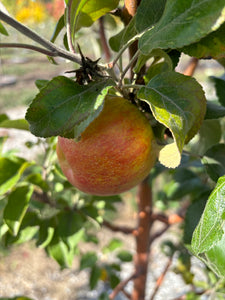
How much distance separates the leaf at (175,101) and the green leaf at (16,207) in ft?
1.18

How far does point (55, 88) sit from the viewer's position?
44 cm

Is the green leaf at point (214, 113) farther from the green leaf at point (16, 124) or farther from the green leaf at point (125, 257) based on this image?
the green leaf at point (125, 257)

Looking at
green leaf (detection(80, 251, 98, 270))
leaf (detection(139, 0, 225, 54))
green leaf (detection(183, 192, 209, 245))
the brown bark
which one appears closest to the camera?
leaf (detection(139, 0, 225, 54))

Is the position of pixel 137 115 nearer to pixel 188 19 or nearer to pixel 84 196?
pixel 188 19

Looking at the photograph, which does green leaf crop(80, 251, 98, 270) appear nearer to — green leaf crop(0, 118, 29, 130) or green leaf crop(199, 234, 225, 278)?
green leaf crop(0, 118, 29, 130)

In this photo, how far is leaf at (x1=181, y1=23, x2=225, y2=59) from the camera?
391 mm

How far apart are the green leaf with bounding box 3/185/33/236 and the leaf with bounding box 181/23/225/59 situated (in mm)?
461

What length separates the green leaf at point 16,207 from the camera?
26.9 inches

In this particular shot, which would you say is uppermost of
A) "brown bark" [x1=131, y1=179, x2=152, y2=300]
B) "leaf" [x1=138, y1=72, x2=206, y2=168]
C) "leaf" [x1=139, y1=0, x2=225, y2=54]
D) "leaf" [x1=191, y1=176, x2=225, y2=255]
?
"leaf" [x1=139, y1=0, x2=225, y2=54]

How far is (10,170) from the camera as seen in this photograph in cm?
74

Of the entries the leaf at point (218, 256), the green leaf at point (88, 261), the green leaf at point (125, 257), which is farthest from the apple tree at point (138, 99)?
the green leaf at point (125, 257)

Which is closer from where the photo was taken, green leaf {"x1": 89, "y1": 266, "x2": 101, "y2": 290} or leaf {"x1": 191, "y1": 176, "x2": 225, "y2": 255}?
leaf {"x1": 191, "y1": 176, "x2": 225, "y2": 255}

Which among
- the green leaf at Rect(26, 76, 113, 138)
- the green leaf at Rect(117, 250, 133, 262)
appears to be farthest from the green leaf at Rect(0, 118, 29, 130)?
the green leaf at Rect(117, 250, 133, 262)

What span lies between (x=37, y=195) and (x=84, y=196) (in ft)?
0.51
